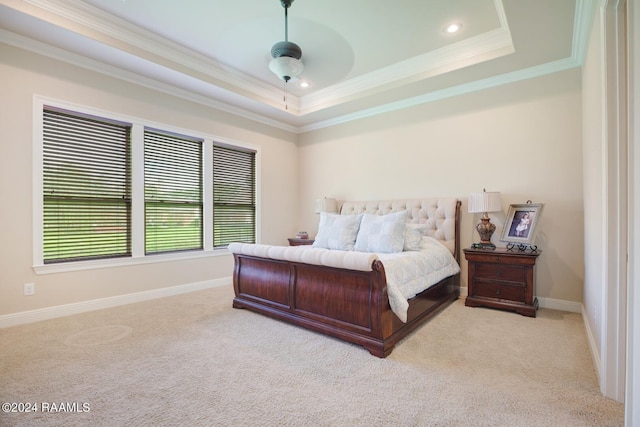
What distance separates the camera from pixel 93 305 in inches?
134

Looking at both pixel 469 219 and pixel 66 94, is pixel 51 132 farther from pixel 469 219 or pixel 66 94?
pixel 469 219

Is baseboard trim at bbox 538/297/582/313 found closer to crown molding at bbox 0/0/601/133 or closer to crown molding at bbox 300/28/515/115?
crown molding at bbox 0/0/601/133

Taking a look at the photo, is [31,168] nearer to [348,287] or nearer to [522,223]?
[348,287]

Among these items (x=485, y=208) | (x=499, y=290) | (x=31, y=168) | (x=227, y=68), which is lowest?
(x=499, y=290)

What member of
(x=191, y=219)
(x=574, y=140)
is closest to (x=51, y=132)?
(x=191, y=219)

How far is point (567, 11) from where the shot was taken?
2.53 metres

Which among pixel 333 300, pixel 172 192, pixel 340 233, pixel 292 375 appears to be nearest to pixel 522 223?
pixel 340 233

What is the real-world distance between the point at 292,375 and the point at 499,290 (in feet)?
8.54

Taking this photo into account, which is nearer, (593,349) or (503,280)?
(593,349)

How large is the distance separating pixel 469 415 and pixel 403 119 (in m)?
3.96

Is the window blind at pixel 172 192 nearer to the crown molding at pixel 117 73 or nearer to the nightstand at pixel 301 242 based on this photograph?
the crown molding at pixel 117 73

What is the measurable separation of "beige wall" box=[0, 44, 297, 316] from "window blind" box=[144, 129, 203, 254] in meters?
0.25

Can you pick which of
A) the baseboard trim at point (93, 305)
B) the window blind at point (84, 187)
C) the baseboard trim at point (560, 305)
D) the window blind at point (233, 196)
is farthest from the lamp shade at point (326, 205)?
the baseboard trim at point (560, 305)

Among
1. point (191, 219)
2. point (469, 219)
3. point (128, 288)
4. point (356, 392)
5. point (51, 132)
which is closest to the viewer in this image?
point (356, 392)
